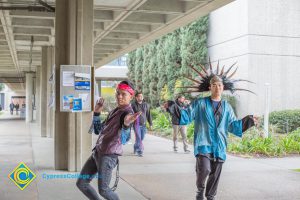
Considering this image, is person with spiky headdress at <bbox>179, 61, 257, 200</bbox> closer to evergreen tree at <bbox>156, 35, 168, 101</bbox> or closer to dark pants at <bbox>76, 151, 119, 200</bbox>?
dark pants at <bbox>76, 151, 119, 200</bbox>

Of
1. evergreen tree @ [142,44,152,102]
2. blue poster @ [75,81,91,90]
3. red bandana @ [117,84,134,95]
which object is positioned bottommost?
red bandana @ [117,84,134,95]

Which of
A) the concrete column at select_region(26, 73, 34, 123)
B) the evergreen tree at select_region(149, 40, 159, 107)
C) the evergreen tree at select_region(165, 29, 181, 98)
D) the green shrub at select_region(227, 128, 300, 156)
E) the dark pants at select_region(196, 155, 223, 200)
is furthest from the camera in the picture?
the concrete column at select_region(26, 73, 34, 123)

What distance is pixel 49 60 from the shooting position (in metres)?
18.5

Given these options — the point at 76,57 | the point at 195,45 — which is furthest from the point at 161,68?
the point at 76,57

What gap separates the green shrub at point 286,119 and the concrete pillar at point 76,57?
12.1 metres

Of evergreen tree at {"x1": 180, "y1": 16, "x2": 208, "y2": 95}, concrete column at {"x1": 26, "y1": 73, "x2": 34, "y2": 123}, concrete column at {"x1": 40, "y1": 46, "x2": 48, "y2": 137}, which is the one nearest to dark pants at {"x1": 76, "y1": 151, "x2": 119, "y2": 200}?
concrete column at {"x1": 40, "y1": 46, "x2": 48, "y2": 137}

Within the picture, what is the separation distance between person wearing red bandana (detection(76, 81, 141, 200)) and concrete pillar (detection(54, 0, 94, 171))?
4.13m

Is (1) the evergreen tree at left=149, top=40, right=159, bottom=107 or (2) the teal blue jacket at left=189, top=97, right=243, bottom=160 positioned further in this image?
(1) the evergreen tree at left=149, top=40, right=159, bottom=107

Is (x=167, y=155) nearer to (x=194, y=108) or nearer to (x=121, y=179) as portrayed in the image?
(x=121, y=179)

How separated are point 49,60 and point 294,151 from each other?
10.4 metres

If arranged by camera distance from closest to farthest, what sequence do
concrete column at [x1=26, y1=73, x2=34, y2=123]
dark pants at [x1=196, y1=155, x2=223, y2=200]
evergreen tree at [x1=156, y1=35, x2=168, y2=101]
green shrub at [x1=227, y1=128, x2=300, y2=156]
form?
1. dark pants at [x1=196, y1=155, x2=223, y2=200]
2. green shrub at [x1=227, y1=128, x2=300, y2=156]
3. evergreen tree at [x1=156, y1=35, x2=168, y2=101]
4. concrete column at [x1=26, y1=73, x2=34, y2=123]

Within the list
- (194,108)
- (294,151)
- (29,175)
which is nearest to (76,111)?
(29,175)

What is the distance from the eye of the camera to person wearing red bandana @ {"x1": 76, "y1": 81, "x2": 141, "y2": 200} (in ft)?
16.7

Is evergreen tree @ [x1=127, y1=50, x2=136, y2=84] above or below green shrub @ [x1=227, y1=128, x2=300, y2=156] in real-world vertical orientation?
above
